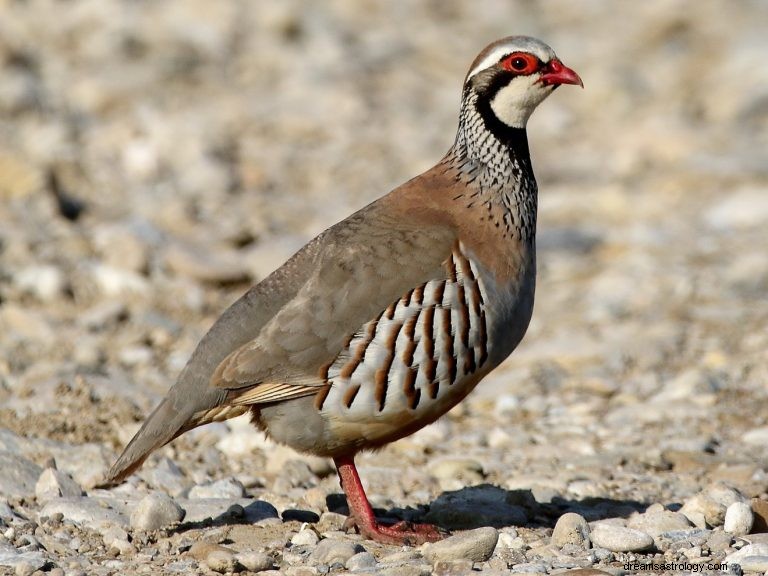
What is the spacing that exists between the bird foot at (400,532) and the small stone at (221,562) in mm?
788

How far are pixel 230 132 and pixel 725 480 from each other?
8399 millimetres

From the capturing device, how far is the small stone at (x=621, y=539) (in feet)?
17.4

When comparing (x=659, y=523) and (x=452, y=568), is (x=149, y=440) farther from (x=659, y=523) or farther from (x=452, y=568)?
(x=659, y=523)

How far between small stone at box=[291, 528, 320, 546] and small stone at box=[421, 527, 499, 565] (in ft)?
1.71

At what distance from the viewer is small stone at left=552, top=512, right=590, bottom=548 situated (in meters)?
5.41

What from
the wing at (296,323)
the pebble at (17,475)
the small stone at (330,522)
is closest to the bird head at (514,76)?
the wing at (296,323)

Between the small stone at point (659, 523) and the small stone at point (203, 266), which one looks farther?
the small stone at point (203, 266)

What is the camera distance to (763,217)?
1201 centimetres

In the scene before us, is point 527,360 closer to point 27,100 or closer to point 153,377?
point 153,377

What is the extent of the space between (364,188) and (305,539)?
25.5 feet

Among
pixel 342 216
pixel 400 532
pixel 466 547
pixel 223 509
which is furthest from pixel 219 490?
pixel 342 216

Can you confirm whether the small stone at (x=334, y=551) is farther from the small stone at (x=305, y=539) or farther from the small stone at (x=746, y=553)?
the small stone at (x=746, y=553)

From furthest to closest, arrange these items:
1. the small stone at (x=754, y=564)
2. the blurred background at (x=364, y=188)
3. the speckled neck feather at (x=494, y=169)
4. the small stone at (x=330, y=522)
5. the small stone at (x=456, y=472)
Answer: the blurred background at (x=364, y=188)
the small stone at (x=456, y=472)
the speckled neck feather at (x=494, y=169)
the small stone at (x=330, y=522)
the small stone at (x=754, y=564)

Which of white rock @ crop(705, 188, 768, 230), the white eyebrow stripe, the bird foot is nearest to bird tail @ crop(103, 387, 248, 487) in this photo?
the bird foot
